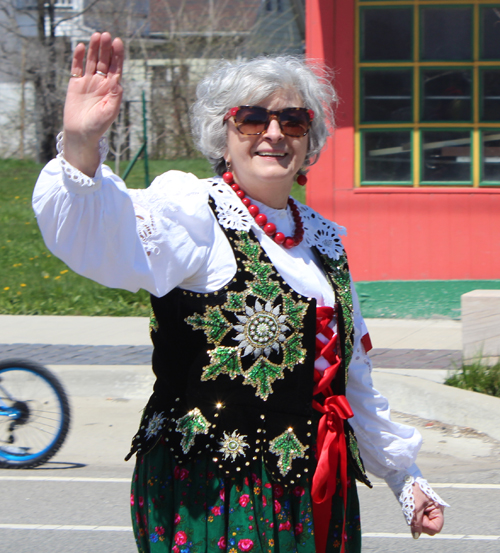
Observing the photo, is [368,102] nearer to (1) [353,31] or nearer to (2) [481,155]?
(1) [353,31]

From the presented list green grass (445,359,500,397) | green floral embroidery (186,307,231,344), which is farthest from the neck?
green grass (445,359,500,397)

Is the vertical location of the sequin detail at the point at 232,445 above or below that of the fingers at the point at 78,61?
below

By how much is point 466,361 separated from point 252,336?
16.8 ft

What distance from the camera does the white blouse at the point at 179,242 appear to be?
183 centimetres

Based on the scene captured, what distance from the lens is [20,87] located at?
2336 cm

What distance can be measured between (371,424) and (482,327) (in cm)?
468

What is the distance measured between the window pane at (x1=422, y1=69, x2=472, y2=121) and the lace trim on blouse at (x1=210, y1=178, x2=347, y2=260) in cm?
732

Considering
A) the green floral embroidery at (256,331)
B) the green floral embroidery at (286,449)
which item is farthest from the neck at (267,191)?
the green floral embroidery at (286,449)

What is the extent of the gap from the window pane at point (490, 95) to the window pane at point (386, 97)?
31.3 inches

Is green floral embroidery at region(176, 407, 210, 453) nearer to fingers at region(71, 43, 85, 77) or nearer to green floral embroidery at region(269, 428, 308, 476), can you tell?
green floral embroidery at region(269, 428, 308, 476)

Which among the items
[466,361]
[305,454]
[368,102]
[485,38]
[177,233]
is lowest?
[466,361]

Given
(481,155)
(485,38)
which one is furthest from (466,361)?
(485,38)

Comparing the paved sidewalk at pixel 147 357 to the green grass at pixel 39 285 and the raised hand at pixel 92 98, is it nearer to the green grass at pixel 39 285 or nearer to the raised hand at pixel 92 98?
the green grass at pixel 39 285

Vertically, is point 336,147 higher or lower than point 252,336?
higher
